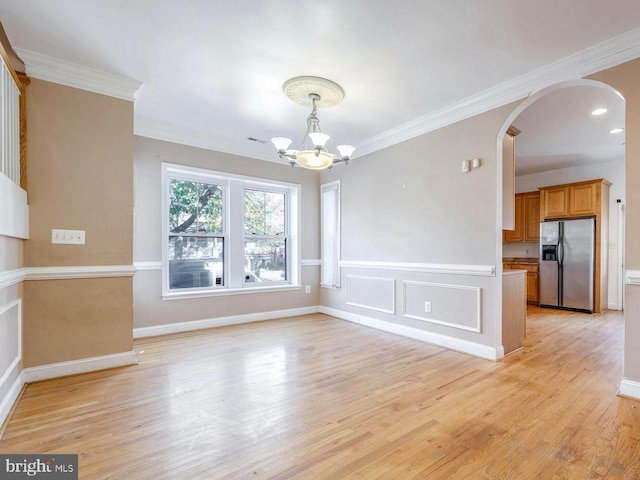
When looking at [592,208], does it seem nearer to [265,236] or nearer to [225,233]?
[265,236]

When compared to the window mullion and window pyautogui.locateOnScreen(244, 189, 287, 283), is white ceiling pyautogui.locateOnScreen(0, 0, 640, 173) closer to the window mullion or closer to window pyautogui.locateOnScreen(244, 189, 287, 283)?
the window mullion

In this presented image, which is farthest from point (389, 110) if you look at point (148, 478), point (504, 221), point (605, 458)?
point (148, 478)

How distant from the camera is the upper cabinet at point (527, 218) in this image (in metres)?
6.56

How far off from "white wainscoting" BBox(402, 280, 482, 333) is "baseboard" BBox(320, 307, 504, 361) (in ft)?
0.53

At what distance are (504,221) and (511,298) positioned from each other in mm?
853

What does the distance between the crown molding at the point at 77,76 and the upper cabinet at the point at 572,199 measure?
7047 mm

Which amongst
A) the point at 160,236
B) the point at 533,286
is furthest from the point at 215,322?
the point at 533,286

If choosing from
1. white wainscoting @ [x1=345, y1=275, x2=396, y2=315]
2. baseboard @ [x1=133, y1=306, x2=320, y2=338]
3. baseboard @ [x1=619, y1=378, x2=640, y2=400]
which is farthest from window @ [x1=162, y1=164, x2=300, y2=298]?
baseboard @ [x1=619, y1=378, x2=640, y2=400]

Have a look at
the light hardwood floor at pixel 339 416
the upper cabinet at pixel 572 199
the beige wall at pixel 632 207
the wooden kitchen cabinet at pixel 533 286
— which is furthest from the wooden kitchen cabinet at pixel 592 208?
the beige wall at pixel 632 207

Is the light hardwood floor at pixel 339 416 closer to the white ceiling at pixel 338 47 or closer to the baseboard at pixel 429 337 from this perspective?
the baseboard at pixel 429 337

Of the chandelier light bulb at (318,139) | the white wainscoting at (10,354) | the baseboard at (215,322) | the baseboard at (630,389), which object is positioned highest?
the chandelier light bulb at (318,139)

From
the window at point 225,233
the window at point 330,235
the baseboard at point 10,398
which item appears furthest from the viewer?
the window at point 330,235

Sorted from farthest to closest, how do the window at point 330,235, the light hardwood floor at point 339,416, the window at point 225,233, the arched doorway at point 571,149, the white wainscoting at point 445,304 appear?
the window at point 330,235, the window at point 225,233, the white wainscoting at point 445,304, the arched doorway at point 571,149, the light hardwood floor at point 339,416

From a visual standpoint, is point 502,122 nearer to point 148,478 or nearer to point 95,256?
point 148,478
